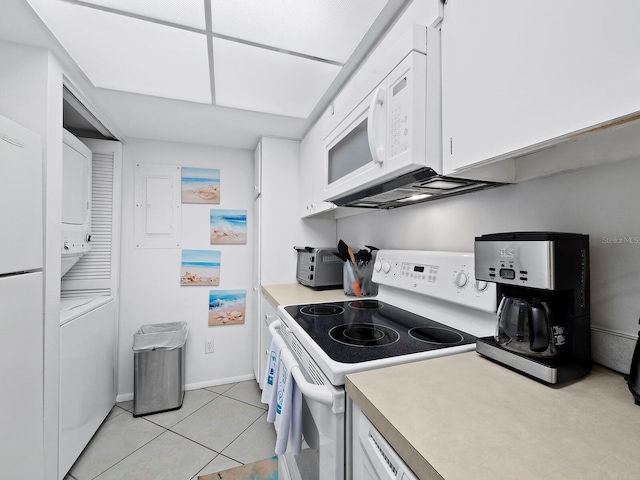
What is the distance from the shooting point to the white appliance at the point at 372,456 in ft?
1.62

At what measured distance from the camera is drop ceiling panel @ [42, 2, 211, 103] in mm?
1119

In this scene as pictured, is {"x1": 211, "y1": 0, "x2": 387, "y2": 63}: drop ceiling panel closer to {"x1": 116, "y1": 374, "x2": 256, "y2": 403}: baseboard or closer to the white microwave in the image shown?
the white microwave

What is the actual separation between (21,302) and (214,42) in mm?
1373

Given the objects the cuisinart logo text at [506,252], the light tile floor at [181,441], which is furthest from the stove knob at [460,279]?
the light tile floor at [181,441]

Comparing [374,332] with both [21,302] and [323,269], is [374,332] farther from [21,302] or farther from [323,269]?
[21,302]

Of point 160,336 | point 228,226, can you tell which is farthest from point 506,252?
point 160,336

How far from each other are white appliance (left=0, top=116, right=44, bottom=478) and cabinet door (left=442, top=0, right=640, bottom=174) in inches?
62.8

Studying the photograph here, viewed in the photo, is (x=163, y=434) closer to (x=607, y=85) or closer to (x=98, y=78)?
(x=98, y=78)

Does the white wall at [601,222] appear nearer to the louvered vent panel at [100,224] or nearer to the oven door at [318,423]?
the oven door at [318,423]

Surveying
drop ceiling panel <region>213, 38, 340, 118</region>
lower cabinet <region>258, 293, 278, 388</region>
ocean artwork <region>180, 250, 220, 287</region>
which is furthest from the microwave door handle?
ocean artwork <region>180, 250, 220, 287</region>

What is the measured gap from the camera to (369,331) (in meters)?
1.10

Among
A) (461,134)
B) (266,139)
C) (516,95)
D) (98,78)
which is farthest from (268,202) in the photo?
(516,95)

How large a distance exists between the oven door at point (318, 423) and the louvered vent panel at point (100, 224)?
1949 millimetres

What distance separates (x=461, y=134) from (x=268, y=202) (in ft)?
5.65
